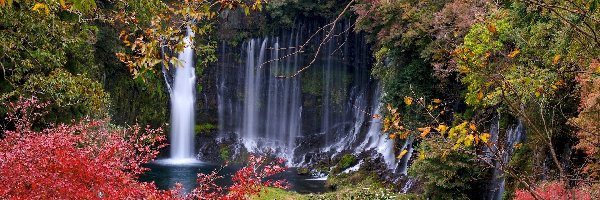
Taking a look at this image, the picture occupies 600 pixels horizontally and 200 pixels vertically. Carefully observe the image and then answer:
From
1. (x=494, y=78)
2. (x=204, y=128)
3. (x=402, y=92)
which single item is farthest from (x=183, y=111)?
(x=494, y=78)

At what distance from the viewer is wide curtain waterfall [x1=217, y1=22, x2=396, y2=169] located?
26312mm

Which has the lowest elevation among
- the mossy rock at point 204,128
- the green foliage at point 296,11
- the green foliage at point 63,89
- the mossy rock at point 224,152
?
the mossy rock at point 224,152

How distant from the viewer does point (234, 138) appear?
27.9 m

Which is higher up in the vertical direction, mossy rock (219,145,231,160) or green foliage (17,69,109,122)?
green foliage (17,69,109,122)

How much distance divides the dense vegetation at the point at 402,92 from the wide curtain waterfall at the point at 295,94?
3.58 metres

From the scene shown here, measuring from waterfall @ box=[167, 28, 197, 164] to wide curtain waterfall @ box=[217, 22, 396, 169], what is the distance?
1.52 meters

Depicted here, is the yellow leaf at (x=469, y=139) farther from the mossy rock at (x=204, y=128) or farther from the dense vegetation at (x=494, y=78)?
the mossy rock at (x=204, y=128)

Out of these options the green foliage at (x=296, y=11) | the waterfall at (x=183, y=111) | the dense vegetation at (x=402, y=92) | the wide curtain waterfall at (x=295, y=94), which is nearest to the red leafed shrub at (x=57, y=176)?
the dense vegetation at (x=402, y=92)

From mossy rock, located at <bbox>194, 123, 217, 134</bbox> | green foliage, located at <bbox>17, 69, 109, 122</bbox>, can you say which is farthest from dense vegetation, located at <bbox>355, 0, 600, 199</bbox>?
mossy rock, located at <bbox>194, 123, 217, 134</bbox>

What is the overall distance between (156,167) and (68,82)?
14140 mm

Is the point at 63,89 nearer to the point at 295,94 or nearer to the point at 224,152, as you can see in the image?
the point at 224,152

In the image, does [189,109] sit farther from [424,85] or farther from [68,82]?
[68,82]

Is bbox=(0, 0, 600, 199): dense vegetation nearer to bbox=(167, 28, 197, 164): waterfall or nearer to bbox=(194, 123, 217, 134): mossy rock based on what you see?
bbox=(167, 28, 197, 164): waterfall

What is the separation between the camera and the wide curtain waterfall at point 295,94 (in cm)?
2631
